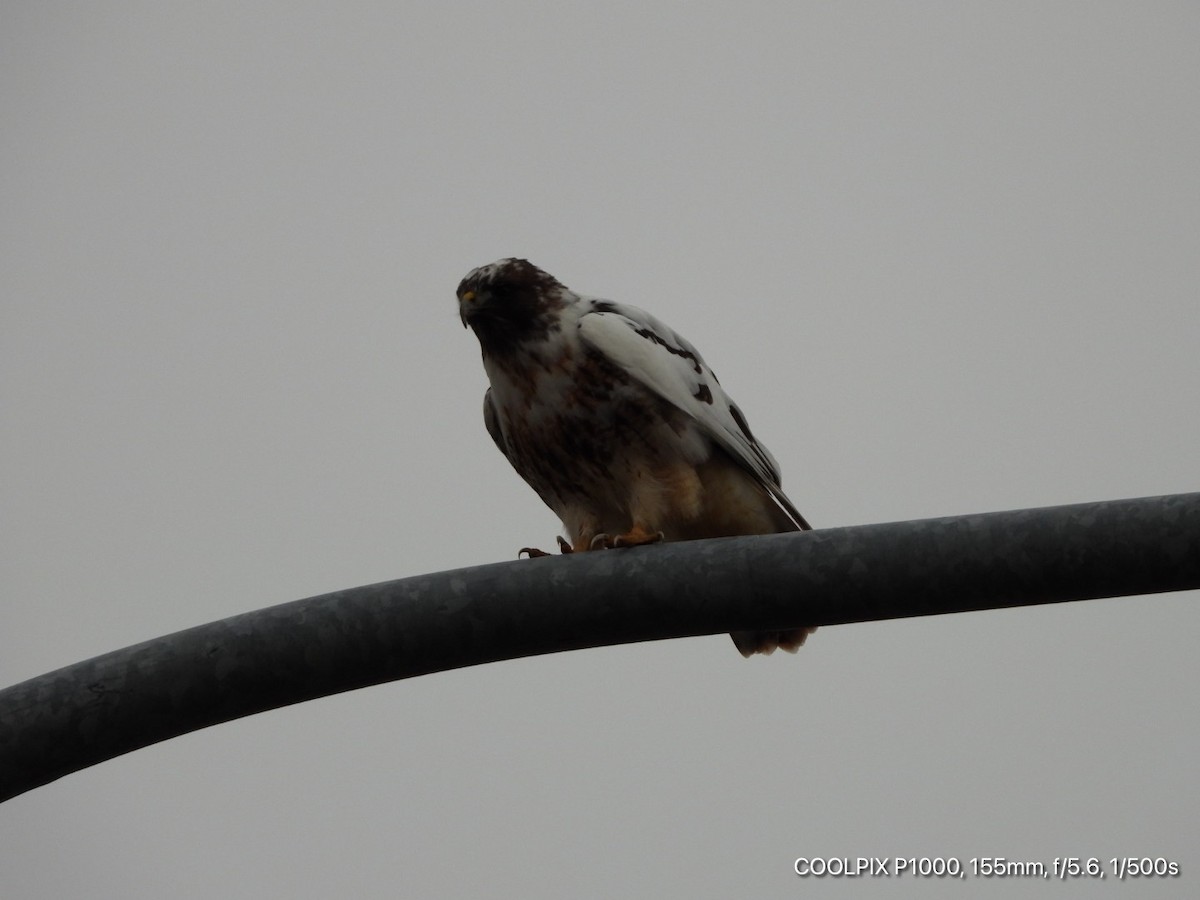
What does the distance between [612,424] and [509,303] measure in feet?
2.04

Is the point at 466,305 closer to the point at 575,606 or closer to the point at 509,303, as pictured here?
the point at 509,303

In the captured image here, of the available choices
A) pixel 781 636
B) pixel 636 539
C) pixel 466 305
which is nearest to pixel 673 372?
pixel 636 539

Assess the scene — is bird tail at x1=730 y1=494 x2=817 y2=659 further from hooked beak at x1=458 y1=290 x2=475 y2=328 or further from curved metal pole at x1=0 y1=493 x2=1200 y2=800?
curved metal pole at x1=0 y1=493 x2=1200 y2=800

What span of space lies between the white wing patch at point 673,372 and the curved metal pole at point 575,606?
1711 millimetres

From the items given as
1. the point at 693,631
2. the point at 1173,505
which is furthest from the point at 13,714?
the point at 1173,505

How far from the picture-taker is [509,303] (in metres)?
4.83

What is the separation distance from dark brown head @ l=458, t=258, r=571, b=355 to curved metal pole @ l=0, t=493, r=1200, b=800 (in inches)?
78.3

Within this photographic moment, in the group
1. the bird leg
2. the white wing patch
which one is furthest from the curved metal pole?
the white wing patch

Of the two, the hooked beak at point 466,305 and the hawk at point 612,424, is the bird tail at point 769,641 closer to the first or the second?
the hawk at point 612,424

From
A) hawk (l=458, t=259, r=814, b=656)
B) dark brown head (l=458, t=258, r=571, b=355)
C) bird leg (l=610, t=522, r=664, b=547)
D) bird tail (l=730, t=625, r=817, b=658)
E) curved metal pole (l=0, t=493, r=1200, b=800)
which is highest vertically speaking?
dark brown head (l=458, t=258, r=571, b=355)

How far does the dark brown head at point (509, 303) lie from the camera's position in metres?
4.75

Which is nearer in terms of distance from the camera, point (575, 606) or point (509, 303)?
point (575, 606)

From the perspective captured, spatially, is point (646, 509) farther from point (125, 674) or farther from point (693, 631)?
point (125, 674)

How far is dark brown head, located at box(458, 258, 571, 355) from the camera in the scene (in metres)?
4.75
